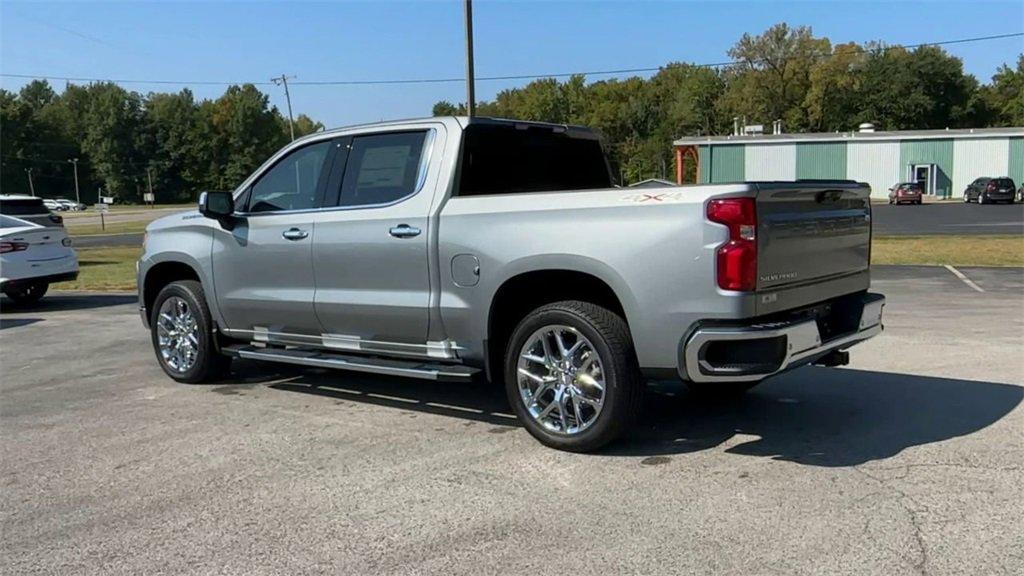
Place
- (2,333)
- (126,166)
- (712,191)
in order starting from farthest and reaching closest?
(126,166), (2,333), (712,191)

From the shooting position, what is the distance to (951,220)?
33.7 meters

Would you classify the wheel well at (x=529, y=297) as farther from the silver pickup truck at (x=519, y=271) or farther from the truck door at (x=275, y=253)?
the truck door at (x=275, y=253)

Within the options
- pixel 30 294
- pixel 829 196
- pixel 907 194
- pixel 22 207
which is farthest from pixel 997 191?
pixel 829 196

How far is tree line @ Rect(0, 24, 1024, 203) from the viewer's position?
3319 inches

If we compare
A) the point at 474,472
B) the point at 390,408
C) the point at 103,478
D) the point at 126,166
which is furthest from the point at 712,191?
the point at 126,166

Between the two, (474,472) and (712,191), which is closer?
(712,191)

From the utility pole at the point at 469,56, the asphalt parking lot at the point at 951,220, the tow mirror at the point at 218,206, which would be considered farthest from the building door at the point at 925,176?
the tow mirror at the point at 218,206

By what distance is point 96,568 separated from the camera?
12.0 feet

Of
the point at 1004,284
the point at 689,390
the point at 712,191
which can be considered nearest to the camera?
the point at 712,191

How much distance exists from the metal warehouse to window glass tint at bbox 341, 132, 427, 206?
161 feet

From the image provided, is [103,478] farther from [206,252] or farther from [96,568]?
[206,252]

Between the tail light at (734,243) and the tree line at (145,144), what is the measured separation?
113 m

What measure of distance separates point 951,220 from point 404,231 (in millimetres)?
33318

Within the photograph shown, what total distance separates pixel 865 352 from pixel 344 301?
16.0 feet
